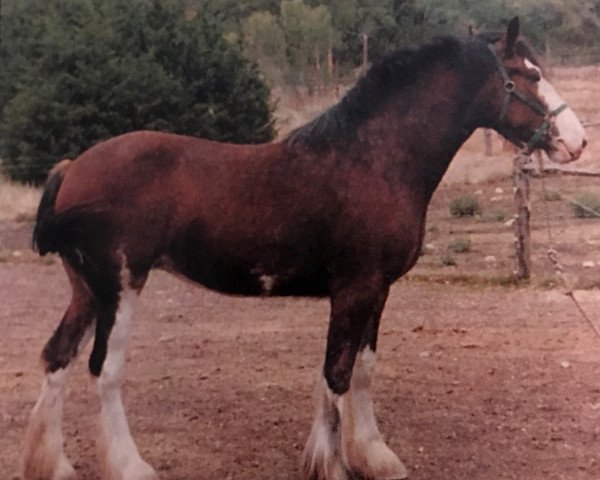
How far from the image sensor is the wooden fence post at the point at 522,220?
2.79m

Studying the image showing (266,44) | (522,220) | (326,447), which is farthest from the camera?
(522,220)

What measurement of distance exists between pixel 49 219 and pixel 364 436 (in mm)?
1159

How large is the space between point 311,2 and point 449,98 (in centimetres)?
76

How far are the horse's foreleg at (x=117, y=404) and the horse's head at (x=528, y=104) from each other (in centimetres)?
119

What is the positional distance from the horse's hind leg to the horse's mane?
77 cm

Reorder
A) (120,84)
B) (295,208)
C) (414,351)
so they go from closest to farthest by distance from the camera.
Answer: (295,208), (120,84), (414,351)

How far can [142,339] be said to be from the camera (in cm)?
278

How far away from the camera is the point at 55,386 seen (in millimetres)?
2229

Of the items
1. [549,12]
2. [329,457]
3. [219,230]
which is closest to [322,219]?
[219,230]

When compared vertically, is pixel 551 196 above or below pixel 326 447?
above

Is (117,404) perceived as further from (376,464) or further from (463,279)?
(463,279)

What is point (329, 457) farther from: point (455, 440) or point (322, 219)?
point (322, 219)

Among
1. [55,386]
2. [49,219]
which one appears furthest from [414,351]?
[49,219]

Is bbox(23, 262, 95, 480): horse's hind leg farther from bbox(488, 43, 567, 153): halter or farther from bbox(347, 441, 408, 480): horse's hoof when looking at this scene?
bbox(488, 43, 567, 153): halter
